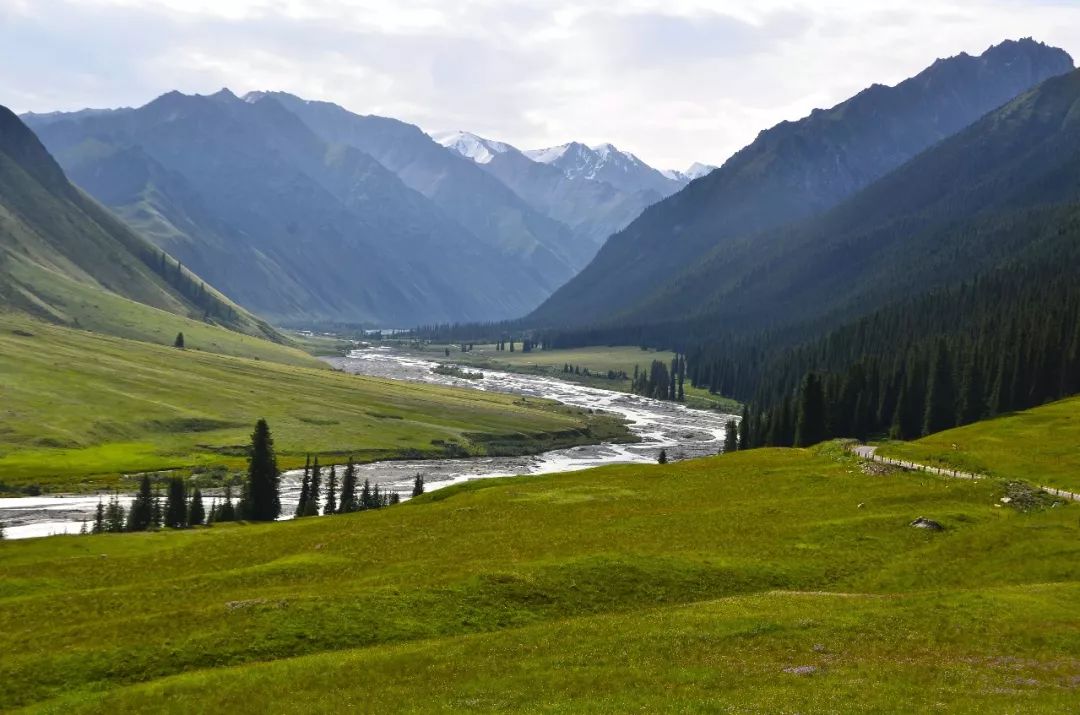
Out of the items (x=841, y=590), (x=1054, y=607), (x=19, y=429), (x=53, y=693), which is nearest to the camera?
(x=53, y=693)

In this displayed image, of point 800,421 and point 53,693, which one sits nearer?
point 53,693

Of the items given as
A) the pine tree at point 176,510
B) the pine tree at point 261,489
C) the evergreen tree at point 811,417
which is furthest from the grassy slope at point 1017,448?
the pine tree at point 176,510

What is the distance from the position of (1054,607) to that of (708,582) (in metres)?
16.7

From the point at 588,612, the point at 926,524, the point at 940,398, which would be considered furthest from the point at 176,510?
the point at 940,398

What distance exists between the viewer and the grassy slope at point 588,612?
32.2m

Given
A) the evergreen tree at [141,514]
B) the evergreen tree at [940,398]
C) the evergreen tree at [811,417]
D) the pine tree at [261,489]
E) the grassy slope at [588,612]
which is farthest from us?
the evergreen tree at [940,398]

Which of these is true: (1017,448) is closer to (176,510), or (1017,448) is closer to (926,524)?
(926,524)

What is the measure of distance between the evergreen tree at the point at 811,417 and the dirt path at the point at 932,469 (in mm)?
41626

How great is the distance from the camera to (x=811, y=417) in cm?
13312

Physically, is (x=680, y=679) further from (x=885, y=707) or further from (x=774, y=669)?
(x=885, y=707)

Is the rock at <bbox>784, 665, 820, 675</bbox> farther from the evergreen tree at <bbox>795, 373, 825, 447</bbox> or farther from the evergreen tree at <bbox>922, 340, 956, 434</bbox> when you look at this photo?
the evergreen tree at <bbox>922, 340, 956, 434</bbox>

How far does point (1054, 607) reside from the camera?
39.5 metres

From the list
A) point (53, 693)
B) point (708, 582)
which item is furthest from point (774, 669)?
point (53, 693)

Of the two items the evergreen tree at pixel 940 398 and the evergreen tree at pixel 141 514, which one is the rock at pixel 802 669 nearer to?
the evergreen tree at pixel 141 514
